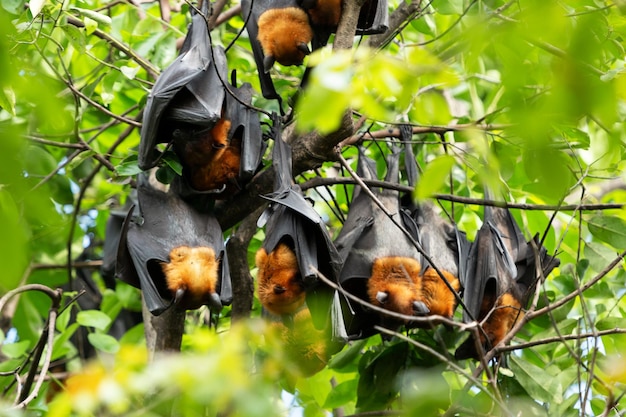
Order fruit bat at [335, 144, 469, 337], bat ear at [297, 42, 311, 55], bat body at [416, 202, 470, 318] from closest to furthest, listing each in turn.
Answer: bat ear at [297, 42, 311, 55]
fruit bat at [335, 144, 469, 337]
bat body at [416, 202, 470, 318]

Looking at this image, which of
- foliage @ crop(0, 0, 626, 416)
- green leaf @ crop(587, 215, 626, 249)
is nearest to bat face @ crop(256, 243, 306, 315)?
foliage @ crop(0, 0, 626, 416)

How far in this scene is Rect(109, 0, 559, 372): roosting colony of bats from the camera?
5.54 metres

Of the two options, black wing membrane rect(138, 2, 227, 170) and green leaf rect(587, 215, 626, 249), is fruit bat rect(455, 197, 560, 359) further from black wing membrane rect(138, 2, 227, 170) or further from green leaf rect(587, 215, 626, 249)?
black wing membrane rect(138, 2, 227, 170)

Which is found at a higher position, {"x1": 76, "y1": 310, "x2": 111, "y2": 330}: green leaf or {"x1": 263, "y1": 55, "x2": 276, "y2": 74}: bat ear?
{"x1": 263, "y1": 55, "x2": 276, "y2": 74}: bat ear

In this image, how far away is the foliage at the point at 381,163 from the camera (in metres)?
2.36

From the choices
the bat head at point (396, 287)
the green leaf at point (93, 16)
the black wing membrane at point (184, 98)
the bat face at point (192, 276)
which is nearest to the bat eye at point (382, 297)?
the bat head at point (396, 287)

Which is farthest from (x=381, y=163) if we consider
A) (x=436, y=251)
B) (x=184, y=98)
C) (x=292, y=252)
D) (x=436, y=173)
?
(x=436, y=173)

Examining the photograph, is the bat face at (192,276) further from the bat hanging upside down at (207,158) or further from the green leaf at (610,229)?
the green leaf at (610,229)

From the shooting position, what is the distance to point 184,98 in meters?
5.88

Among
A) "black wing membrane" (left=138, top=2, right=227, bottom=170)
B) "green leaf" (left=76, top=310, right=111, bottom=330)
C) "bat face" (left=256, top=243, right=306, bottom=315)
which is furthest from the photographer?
"green leaf" (left=76, top=310, right=111, bottom=330)

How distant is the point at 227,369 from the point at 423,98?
3.48 feet

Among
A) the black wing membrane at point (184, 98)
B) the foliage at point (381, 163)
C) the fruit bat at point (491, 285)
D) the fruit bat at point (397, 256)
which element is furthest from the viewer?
the fruit bat at point (491, 285)

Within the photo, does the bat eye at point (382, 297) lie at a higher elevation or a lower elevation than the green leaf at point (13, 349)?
higher

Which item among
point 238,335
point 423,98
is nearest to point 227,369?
point 238,335
